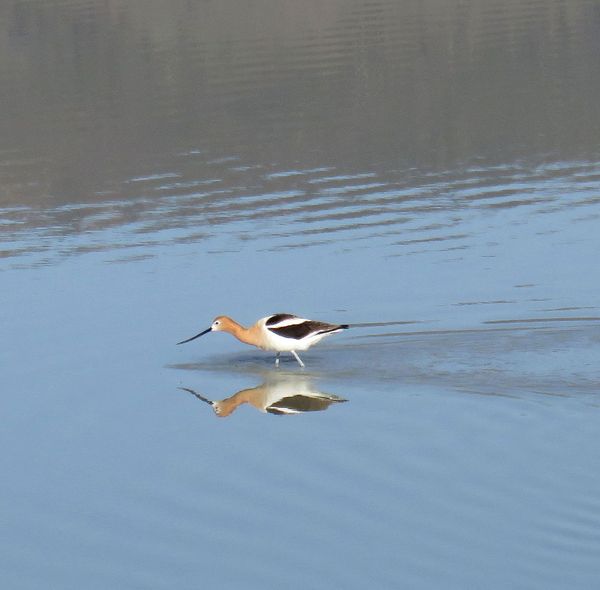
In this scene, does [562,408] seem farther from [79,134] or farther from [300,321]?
[79,134]

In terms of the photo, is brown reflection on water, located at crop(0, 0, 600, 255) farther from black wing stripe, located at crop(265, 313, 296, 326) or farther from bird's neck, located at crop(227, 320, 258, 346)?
black wing stripe, located at crop(265, 313, 296, 326)

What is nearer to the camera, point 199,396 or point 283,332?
point 199,396

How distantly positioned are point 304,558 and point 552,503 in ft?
7.43

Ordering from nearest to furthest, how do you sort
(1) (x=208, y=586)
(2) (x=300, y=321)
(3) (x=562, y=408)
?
1. (1) (x=208, y=586)
2. (3) (x=562, y=408)
3. (2) (x=300, y=321)

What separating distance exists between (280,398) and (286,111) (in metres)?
20.9

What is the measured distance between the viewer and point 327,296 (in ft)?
69.2

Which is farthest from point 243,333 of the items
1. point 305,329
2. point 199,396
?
point 199,396

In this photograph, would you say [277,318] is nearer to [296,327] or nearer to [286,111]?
[296,327]

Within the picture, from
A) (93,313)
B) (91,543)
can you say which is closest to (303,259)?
(93,313)

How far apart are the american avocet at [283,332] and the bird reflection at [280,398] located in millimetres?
415

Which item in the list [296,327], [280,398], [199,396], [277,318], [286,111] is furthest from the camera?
[286,111]

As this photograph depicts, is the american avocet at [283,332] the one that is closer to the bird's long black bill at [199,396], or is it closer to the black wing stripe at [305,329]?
the black wing stripe at [305,329]

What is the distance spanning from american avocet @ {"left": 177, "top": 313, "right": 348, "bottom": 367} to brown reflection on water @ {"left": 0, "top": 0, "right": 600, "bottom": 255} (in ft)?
21.5

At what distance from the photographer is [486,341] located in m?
18.3
